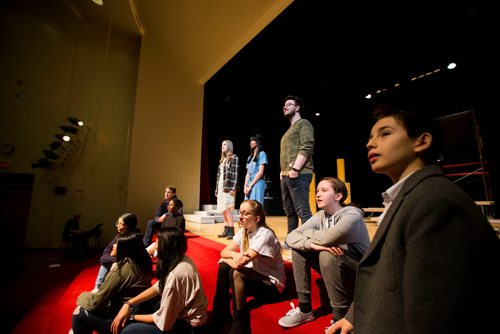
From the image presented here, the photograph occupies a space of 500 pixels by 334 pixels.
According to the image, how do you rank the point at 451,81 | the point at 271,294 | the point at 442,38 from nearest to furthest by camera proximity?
the point at 271,294, the point at 442,38, the point at 451,81

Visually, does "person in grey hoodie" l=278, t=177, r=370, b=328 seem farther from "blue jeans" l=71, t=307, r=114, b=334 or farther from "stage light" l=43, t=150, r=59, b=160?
"stage light" l=43, t=150, r=59, b=160

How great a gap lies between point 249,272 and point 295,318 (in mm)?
414

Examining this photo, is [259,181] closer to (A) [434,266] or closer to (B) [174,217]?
(B) [174,217]

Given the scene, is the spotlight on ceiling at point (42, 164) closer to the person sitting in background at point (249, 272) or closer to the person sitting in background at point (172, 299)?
the person sitting in background at point (172, 299)

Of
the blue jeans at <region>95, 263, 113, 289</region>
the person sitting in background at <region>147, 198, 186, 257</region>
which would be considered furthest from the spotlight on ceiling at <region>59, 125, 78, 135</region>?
the blue jeans at <region>95, 263, 113, 289</region>

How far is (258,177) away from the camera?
113 inches

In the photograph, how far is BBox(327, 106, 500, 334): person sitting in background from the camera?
44 centimetres

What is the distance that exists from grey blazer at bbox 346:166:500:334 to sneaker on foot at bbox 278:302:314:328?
38.3 inches

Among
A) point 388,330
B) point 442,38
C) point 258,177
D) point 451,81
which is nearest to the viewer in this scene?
point 388,330

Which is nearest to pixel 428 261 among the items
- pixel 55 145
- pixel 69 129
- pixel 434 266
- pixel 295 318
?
pixel 434 266

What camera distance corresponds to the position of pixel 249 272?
5.46 ft

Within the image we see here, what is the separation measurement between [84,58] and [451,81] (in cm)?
963

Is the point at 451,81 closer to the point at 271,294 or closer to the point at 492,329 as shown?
the point at 271,294

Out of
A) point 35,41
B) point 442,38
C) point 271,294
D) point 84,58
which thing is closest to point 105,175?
point 84,58
